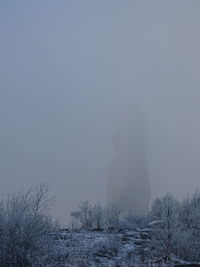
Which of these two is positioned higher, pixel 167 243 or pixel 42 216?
pixel 42 216

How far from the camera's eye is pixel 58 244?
10750 millimetres

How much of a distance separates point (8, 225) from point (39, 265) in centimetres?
108

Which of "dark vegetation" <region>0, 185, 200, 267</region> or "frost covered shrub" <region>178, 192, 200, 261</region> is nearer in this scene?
"dark vegetation" <region>0, 185, 200, 267</region>

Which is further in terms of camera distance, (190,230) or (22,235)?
(190,230)

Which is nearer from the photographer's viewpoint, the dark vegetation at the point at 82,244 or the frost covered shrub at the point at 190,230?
the dark vegetation at the point at 82,244

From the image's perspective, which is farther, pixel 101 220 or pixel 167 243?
pixel 101 220

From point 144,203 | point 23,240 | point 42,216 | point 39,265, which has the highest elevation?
point 144,203

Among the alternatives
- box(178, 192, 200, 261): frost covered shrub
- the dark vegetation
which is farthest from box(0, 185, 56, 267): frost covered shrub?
box(178, 192, 200, 261): frost covered shrub

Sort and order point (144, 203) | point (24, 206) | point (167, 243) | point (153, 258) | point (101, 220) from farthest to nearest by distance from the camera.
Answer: point (144, 203)
point (101, 220)
point (167, 243)
point (153, 258)
point (24, 206)

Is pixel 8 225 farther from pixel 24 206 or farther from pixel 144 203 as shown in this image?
pixel 144 203

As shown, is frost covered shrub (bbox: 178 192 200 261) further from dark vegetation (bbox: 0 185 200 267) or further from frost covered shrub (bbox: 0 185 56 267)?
frost covered shrub (bbox: 0 185 56 267)

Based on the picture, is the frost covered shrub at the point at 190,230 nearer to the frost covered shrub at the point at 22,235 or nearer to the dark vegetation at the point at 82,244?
the dark vegetation at the point at 82,244

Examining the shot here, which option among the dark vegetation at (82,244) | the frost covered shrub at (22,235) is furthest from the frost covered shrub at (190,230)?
the frost covered shrub at (22,235)

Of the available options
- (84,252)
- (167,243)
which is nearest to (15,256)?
(84,252)
